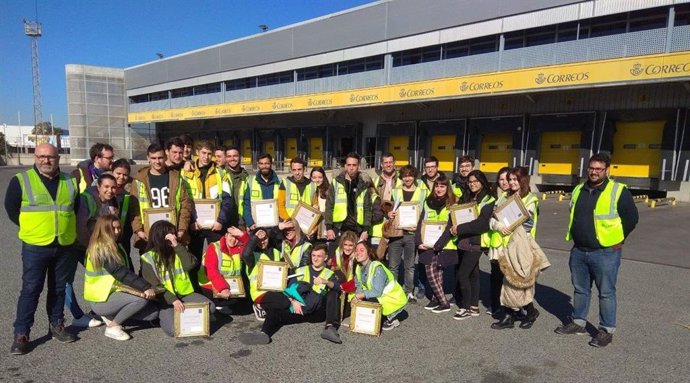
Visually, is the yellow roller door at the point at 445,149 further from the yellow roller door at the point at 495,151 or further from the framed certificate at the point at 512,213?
the framed certificate at the point at 512,213

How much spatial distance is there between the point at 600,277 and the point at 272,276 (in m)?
3.53

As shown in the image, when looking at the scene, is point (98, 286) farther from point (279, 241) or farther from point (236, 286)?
point (279, 241)

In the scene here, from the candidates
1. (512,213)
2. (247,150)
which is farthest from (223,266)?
(247,150)

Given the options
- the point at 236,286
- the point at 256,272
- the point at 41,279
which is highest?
the point at 41,279

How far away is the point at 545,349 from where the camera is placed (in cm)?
399

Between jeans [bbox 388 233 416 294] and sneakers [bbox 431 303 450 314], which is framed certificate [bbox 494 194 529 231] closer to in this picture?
jeans [bbox 388 233 416 294]

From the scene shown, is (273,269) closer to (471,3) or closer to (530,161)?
(530,161)

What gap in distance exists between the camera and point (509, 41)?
20.2 meters

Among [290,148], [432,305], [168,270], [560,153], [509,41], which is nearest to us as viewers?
[168,270]

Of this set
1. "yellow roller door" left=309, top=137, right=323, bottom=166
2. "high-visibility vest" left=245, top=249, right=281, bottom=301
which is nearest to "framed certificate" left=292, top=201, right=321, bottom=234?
"high-visibility vest" left=245, top=249, right=281, bottom=301

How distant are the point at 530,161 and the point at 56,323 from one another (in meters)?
20.3

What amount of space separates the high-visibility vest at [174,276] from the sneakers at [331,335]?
152 centimetres

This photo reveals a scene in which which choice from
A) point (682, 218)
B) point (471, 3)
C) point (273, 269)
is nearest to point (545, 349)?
point (273, 269)

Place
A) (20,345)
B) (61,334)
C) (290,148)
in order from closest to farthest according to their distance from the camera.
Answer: (20,345) → (61,334) → (290,148)
